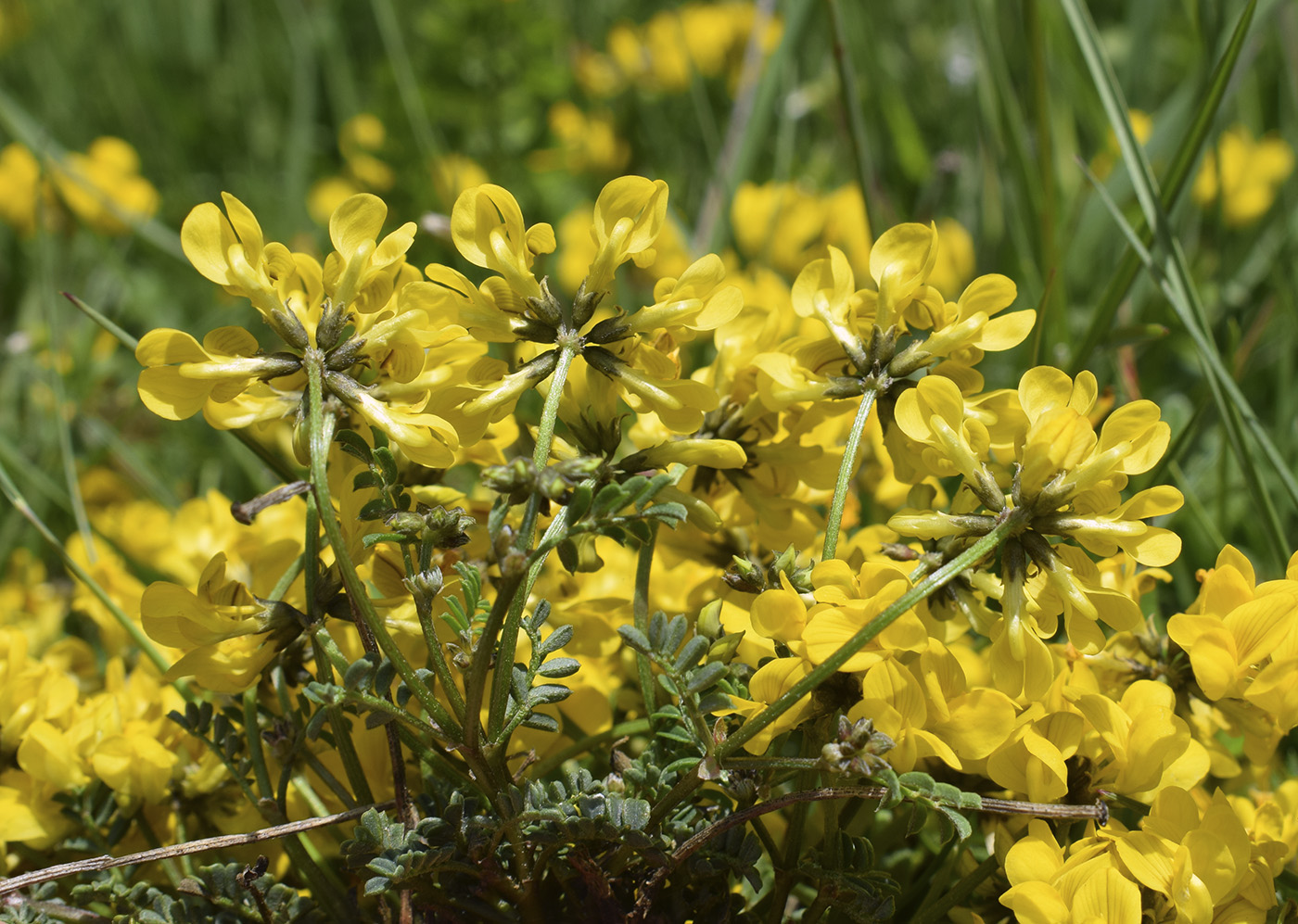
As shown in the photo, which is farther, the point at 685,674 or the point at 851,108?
the point at 851,108

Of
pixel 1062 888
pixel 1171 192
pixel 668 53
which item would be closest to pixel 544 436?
pixel 1062 888

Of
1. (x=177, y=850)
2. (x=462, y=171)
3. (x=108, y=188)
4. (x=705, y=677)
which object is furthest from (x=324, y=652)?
(x=108, y=188)

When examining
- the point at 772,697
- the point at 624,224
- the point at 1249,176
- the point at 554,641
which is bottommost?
the point at 1249,176

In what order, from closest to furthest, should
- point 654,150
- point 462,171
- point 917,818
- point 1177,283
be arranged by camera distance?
point 917,818 → point 1177,283 → point 462,171 → point 654,150

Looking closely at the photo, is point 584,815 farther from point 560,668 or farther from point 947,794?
point 947,794

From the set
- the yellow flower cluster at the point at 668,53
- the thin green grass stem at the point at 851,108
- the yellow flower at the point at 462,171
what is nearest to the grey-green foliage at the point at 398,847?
the thin green grass stem at the point at 851,108

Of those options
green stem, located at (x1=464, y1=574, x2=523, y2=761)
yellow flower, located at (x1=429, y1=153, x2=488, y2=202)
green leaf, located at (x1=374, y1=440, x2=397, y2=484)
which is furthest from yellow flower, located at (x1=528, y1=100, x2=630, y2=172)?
green stem, located at (x1=464, y1=574, x2=523, y2=761)

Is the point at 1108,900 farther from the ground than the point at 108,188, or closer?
closer

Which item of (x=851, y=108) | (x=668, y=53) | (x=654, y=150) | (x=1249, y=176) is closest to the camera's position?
(x=851, y=108)
